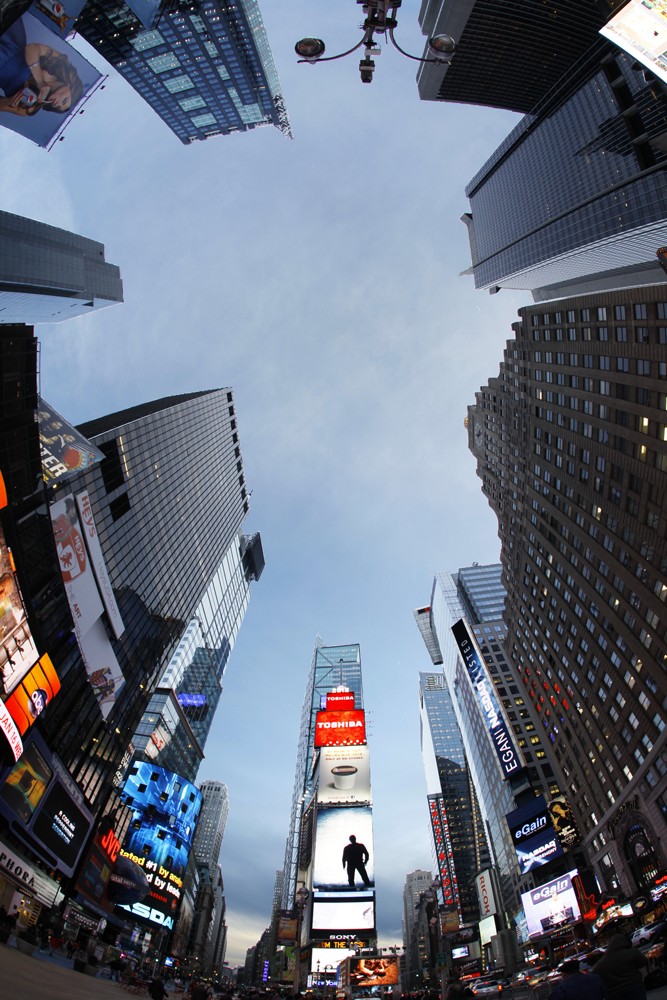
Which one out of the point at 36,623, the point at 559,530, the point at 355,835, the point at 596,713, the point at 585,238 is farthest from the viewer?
the point at 585,238

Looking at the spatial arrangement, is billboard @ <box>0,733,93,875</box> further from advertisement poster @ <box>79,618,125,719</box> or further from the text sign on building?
the text sign on building

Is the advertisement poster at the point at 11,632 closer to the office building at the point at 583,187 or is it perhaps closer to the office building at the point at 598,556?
the office building at the point at 598,556

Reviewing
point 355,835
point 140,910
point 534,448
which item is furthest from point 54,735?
point 534,448

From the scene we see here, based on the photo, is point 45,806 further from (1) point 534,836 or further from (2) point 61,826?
(1) point 534,836

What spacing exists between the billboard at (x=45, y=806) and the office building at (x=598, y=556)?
179 ft

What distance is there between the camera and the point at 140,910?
65500 millimetres

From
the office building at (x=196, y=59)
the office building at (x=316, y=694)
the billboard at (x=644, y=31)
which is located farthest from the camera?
the office building at (x=316, y=694)

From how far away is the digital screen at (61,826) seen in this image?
4231 cm

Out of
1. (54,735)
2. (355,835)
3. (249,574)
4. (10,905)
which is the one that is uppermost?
(249,574)

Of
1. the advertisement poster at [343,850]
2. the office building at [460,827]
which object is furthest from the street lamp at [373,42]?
the office building at [460,827]

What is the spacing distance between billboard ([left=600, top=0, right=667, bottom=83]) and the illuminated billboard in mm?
98356

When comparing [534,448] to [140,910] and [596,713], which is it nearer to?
[596,713]

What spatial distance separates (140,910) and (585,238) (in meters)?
125

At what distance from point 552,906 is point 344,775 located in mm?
41362
